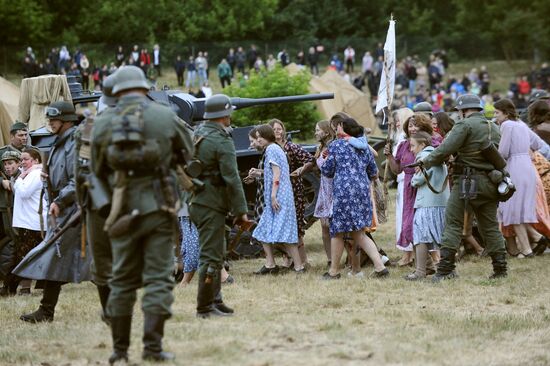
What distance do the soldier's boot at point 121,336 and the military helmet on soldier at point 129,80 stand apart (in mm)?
1466

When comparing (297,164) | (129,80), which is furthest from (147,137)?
(297,164)

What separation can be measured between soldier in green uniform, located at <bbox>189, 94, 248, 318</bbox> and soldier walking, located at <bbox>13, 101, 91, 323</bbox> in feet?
3.64

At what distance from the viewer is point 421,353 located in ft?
25.5

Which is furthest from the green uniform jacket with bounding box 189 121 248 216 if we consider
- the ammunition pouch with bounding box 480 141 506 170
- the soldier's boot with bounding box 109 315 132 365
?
the ammunition pouch with bounding box 480 141 506 170

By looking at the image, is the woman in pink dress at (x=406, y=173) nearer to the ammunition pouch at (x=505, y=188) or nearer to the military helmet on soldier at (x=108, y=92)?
the ammunition pouch at (x=505, y=188)

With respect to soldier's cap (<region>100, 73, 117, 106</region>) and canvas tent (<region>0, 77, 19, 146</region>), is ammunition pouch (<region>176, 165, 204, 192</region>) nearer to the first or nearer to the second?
soldier's cap (<region>100, 73, 117, 106</region>)

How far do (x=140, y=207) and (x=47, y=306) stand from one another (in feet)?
9.08

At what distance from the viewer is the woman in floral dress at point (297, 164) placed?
41.7 ft

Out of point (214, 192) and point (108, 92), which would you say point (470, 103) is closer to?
point (214, 192)

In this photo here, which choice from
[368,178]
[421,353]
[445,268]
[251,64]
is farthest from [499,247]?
[251,64]

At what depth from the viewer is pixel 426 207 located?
11.7 m

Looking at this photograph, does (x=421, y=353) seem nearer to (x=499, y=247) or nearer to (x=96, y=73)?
(x=499, y=247)

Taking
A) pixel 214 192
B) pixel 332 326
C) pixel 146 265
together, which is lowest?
pixel 332 326

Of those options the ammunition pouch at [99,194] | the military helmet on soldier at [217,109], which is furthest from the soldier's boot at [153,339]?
the military helmet on soldier at [217,109]
